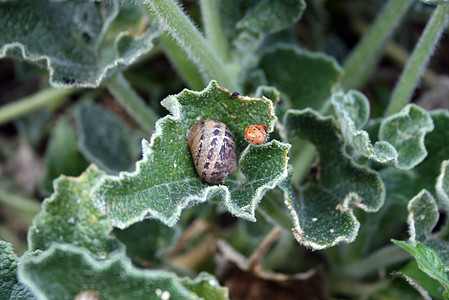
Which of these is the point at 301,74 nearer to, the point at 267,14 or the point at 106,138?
the point at 267,14

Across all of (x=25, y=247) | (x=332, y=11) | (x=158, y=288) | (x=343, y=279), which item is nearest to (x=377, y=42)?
(x=332, y=11)

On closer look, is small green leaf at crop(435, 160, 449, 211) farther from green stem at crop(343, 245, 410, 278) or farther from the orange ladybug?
the orange ladybug

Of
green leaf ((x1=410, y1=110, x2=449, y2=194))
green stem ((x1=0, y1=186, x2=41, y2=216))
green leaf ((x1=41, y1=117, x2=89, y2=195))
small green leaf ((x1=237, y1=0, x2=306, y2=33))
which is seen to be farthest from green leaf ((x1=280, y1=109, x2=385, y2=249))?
green stem ((x1=0, y1=186, x2=41, y2=216))

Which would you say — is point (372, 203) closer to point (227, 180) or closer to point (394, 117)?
point (394, 117)

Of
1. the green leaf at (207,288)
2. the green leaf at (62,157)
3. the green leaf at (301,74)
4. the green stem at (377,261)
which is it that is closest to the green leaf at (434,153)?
the green stem at (377,261)

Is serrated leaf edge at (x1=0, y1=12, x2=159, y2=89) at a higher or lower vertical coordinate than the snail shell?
higher

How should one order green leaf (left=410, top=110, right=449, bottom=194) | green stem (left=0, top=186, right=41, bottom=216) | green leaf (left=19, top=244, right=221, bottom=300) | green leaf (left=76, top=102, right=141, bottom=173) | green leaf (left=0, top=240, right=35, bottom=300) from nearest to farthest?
green leaf (left=19, top=244, right=221, bottom=300) < green leaf (left=0, top=240, right=35, bottom=300) < green leaf (left=410, top=110, right=449, bottom=194) < green leaf (left=76, top=102, right=141, bottom=173) < green stem (left=0, top=186, right=41, bottom=216)

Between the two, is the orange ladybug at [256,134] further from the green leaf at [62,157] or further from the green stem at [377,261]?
the green leaf at [62,157]

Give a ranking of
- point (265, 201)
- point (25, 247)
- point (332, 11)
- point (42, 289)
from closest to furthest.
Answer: point (42, 289)
point (265, 201)
point (25, 247)
point (332, 11)
